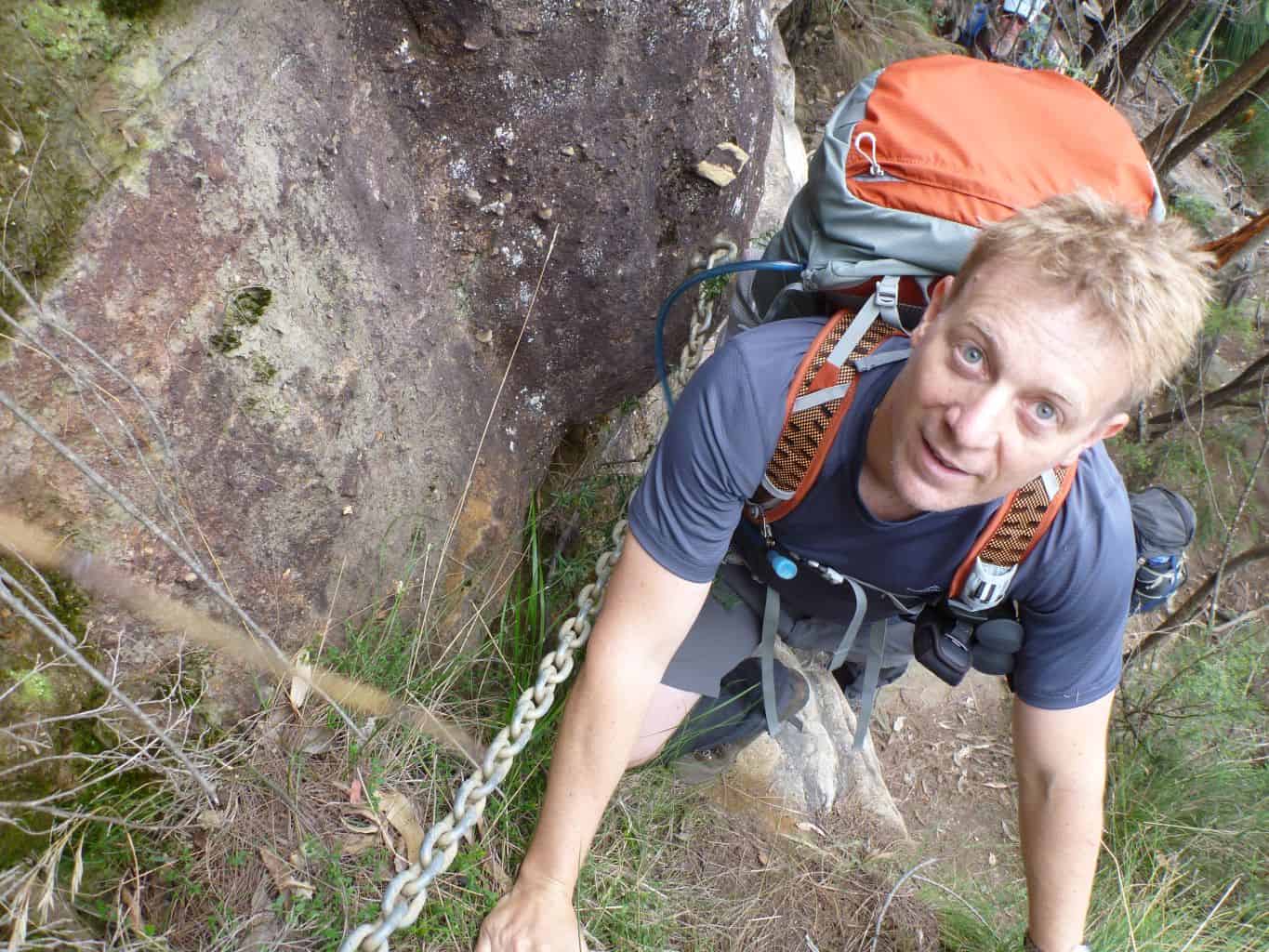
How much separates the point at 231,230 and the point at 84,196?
0.30m

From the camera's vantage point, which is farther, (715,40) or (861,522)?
(715,40)

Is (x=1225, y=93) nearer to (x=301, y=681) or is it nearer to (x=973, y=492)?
(x=973, y=492)

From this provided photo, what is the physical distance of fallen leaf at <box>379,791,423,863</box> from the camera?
6.98 feet

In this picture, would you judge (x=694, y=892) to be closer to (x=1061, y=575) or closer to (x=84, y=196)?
(x=1061, y=575)

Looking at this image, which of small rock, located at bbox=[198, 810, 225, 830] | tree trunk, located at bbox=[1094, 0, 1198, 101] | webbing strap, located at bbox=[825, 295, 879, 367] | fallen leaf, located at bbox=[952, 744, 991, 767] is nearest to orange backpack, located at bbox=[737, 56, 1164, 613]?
webbing strap, located at bbox=[825, 295, 879, 367]

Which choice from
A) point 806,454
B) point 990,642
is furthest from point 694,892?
point 806,454

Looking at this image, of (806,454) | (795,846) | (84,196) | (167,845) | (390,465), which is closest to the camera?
(84,196)

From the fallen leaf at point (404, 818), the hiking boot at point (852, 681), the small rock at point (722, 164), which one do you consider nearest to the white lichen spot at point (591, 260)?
the small rock at point (722, 164)

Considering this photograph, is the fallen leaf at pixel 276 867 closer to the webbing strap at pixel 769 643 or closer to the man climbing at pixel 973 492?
Answer: the man climbing at pixel 973 492

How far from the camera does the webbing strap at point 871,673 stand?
276 centimetres

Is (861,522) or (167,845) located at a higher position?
(167,845)

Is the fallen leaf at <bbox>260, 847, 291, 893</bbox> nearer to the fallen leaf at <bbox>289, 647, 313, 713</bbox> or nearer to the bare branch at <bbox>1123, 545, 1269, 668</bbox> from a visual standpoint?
the fallen leaf at <bbox>289, 647, 313, 713</bbox>

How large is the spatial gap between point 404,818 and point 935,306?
176cm

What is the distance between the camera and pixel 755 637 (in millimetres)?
3053
